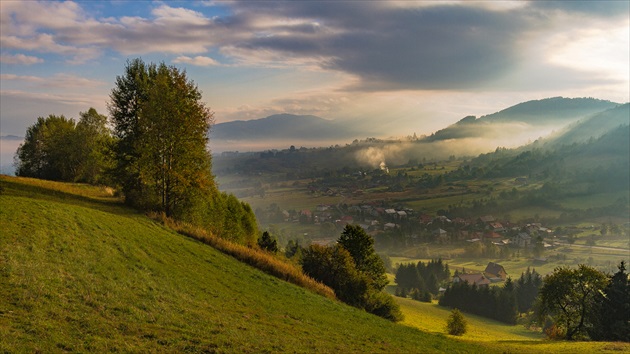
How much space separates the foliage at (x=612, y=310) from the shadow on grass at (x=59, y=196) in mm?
63995

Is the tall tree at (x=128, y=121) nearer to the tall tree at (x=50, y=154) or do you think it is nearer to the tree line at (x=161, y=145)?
the tree line at (x=161, y=145)

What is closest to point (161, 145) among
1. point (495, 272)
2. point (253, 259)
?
point (253, 259)

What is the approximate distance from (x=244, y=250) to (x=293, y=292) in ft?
29.6

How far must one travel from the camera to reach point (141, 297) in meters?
19.9

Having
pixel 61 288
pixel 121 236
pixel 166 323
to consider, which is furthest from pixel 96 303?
pixel 121 236

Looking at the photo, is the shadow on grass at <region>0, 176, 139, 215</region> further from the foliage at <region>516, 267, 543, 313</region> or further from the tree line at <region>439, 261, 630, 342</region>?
the foliage at <region>516, 267, 543, 313</region>

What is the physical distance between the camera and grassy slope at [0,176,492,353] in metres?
14.8

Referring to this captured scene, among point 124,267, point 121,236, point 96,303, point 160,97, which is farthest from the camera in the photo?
point 160,97

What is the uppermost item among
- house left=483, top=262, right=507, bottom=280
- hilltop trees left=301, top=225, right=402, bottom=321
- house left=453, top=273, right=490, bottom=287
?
hilltop trees left=301, top=225, right=402, bottom=321

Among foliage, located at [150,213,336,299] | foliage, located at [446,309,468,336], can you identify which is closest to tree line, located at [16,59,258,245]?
foliage, located at [150,213,336,299]

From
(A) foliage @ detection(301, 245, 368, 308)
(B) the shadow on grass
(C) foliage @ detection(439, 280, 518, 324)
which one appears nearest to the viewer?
(B) the shadow on grass

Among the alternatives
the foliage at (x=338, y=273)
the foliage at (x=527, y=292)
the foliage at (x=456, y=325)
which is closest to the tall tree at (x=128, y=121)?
the foliage at (x=338, y=273)

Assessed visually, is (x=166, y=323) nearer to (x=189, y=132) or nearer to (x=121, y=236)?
(x=121, y=236)

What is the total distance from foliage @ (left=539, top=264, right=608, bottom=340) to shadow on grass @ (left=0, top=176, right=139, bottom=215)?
60.5 meters
